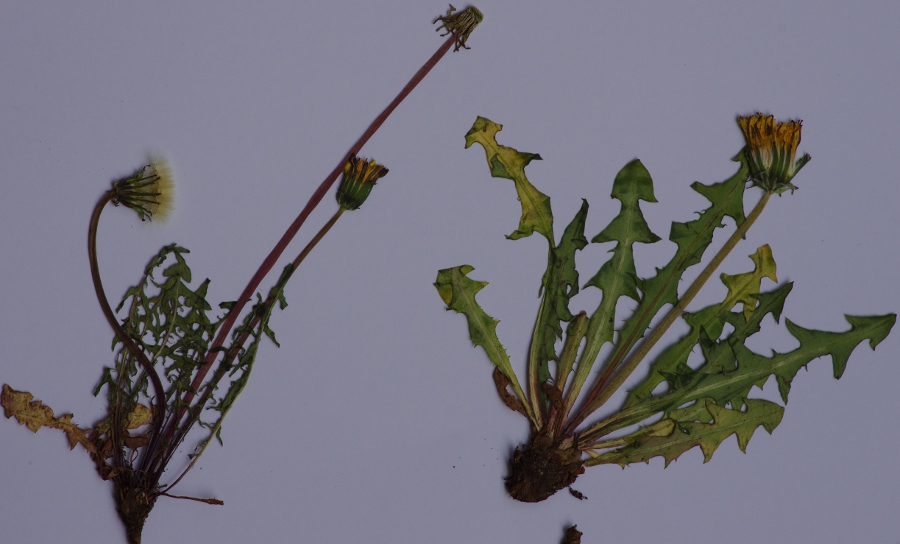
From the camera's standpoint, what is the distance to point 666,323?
137 centimetres

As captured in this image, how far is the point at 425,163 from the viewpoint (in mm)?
1308

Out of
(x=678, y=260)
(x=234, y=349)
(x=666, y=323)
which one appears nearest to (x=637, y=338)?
(x=666, y=323)

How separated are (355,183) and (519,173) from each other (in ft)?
1.01

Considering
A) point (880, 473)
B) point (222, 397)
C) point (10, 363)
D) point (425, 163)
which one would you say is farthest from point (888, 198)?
point (10, 363)

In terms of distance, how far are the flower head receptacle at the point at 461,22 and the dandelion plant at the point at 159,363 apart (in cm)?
30

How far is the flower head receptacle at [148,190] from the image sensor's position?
3.75 feet

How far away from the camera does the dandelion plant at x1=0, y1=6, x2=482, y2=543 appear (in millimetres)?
1143

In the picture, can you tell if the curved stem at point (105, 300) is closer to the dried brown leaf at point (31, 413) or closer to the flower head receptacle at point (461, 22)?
the dried brown leaf at point (31, 413)

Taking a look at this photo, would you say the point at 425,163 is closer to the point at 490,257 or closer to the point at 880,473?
the point at 490,257

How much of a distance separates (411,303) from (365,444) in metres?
0.27

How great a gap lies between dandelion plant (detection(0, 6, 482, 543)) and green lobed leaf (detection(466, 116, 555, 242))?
0.24 meters

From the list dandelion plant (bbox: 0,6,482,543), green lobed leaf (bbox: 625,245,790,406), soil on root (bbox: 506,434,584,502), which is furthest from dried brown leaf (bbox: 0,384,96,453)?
green lobed leaf (bbox: 625,245,790,406)

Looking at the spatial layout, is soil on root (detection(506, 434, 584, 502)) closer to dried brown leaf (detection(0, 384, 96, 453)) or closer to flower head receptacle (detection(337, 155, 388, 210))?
flower head receptacle (detection(337, 155, 388, 210))

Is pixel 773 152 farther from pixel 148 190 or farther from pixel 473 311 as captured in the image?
pixel 148 190
